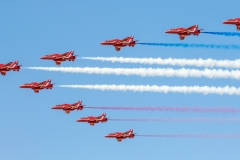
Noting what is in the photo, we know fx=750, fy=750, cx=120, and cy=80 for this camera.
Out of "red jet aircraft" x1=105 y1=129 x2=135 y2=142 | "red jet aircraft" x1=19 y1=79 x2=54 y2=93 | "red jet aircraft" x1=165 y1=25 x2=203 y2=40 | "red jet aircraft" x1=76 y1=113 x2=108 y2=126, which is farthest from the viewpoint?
"red jet aircraft" x1=76 y1=113 x2=108 y2=126

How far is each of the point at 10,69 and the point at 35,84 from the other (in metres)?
7.36

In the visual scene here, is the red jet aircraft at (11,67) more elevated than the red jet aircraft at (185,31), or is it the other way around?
the red jet aircraft at (11,67)

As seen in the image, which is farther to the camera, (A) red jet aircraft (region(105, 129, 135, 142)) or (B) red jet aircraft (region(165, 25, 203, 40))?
(A) red jet aircraft (region(105, 129, 135, 142))

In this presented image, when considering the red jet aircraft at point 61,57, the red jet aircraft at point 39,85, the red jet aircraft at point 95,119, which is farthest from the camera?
the red jet aircraft at point 95,119

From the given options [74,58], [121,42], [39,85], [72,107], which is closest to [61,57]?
[74,58]

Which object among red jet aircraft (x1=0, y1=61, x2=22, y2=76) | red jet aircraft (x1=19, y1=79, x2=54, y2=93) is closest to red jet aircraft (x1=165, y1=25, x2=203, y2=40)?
red jet aircraft (x1=19, y1=79, x2=54, y2=93)

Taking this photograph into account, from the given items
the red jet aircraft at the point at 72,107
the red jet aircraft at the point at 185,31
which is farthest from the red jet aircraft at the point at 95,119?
the red jet aircraft at the point at 185,31

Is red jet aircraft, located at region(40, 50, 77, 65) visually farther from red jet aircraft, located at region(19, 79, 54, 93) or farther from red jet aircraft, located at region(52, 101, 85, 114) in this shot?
red jet aircraft, located at region(52, 101, 85, 114)

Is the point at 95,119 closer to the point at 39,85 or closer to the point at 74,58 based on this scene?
the point at 39,85

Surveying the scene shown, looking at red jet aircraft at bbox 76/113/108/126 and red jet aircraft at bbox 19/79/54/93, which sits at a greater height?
red jet aircraft at bbox 19/79/54/93

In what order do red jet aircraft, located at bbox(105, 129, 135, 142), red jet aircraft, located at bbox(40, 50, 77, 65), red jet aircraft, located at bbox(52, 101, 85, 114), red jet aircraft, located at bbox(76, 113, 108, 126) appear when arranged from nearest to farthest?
red jet aircraft, located at bbox(40, 50, 77, 65), red jet aircraft, located at bbox(52, 101, 85, 114), red jet aircraft, located at bbox(105, 129, 135, 142), red jet aircraft, located at bbox(76, 113, 108, 126)

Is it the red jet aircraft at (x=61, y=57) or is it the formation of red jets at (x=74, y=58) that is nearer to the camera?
the formation of red jets at (x=74, y=58)

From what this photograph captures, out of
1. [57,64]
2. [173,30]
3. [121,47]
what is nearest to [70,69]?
[57,64]

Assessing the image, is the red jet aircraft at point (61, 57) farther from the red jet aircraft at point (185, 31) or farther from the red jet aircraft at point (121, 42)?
the red jet aircraft at point (185, 31)
